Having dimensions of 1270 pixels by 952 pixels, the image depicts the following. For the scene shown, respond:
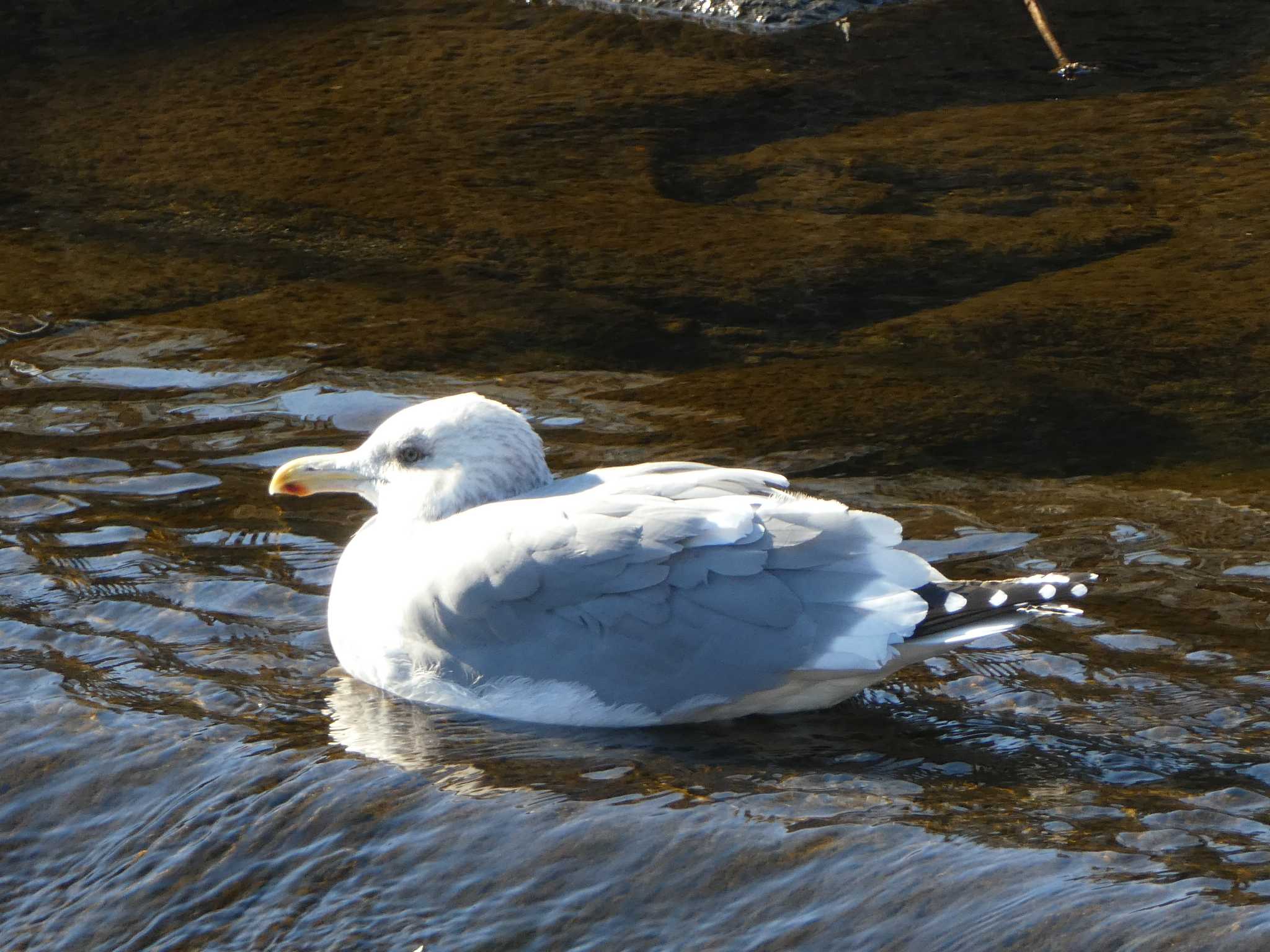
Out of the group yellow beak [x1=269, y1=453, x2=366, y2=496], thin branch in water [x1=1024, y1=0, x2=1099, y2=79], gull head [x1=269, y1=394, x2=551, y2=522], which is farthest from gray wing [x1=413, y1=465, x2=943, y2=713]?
thin branch in water [x1=1024, y1=0, x2=1099, y2=79]

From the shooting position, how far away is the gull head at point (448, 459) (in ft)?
14.7

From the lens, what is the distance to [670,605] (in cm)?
396

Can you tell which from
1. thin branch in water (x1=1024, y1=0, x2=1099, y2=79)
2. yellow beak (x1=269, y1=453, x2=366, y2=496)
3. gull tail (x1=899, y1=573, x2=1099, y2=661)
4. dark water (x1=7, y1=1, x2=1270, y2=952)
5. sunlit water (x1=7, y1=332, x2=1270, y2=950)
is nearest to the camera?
sunlit water (x1=7, y1=332, x2=1270, y2=950)

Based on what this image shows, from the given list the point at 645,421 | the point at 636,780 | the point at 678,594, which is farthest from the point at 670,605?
the point at 645,421

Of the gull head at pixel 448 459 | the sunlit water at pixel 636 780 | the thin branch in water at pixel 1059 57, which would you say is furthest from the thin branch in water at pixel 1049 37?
the gull head at pixel 448 459

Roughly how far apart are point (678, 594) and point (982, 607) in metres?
0.69

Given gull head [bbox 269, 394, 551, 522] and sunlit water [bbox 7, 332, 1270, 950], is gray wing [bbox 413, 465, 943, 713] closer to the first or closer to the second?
sunlit water [bbox 7, 332, 1270, 950]

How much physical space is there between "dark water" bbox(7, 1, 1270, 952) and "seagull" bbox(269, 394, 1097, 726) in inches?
5.1

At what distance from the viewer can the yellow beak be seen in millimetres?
4605

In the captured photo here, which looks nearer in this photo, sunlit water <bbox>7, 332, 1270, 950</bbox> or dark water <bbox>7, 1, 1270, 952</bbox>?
sunlit water <bbox>7, 332, 1270, 950</bbox>

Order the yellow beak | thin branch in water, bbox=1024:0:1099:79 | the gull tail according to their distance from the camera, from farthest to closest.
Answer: thin branch in water, bbox=1024:0:1099:79 → the yellow beak → the gull tail

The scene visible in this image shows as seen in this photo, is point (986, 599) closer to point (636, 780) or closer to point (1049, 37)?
point (636, 780)

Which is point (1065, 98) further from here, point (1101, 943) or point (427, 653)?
point (1101, 943)

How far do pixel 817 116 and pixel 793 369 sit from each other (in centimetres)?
369
